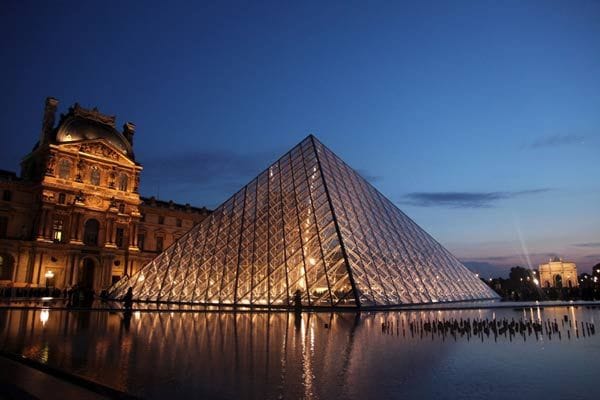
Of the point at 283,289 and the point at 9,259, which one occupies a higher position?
the point at 9,259

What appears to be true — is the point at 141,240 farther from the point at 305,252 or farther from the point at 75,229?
the point at 305,252

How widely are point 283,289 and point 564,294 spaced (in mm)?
34775

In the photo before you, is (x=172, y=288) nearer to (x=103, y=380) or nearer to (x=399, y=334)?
(x=399, y=334)

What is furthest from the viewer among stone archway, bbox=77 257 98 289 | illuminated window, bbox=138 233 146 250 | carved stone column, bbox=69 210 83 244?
illuminated window, bbox=138 233 146 250

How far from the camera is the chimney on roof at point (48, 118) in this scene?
155ft

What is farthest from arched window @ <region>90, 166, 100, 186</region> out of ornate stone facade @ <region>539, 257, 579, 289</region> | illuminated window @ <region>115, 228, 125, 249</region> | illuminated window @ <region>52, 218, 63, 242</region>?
ornate stone facade @ <region>539, 257, 579, 289</region>

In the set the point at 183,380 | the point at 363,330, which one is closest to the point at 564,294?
the point at 363,330

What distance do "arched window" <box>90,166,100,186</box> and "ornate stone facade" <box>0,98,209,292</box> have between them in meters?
0.10

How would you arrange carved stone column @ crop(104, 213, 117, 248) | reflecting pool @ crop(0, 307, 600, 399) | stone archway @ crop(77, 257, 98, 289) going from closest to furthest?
reflecting pool @ crop(0, 307, 600, 399) → stone archway @ crop(77, 257, 98, 289) → carved stone column @ crop(104, 213, 117, 248)

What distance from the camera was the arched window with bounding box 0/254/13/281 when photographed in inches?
1532

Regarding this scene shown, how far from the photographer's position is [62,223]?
4322 cm

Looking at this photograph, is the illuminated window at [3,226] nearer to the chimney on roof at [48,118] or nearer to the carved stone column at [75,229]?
the carved stone column at [75,229]

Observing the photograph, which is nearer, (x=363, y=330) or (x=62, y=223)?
(x=363, y=330)

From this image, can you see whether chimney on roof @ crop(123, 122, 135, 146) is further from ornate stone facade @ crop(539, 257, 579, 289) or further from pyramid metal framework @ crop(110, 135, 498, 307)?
ornate stone facade @ crop(539, 257, 579, 289)
